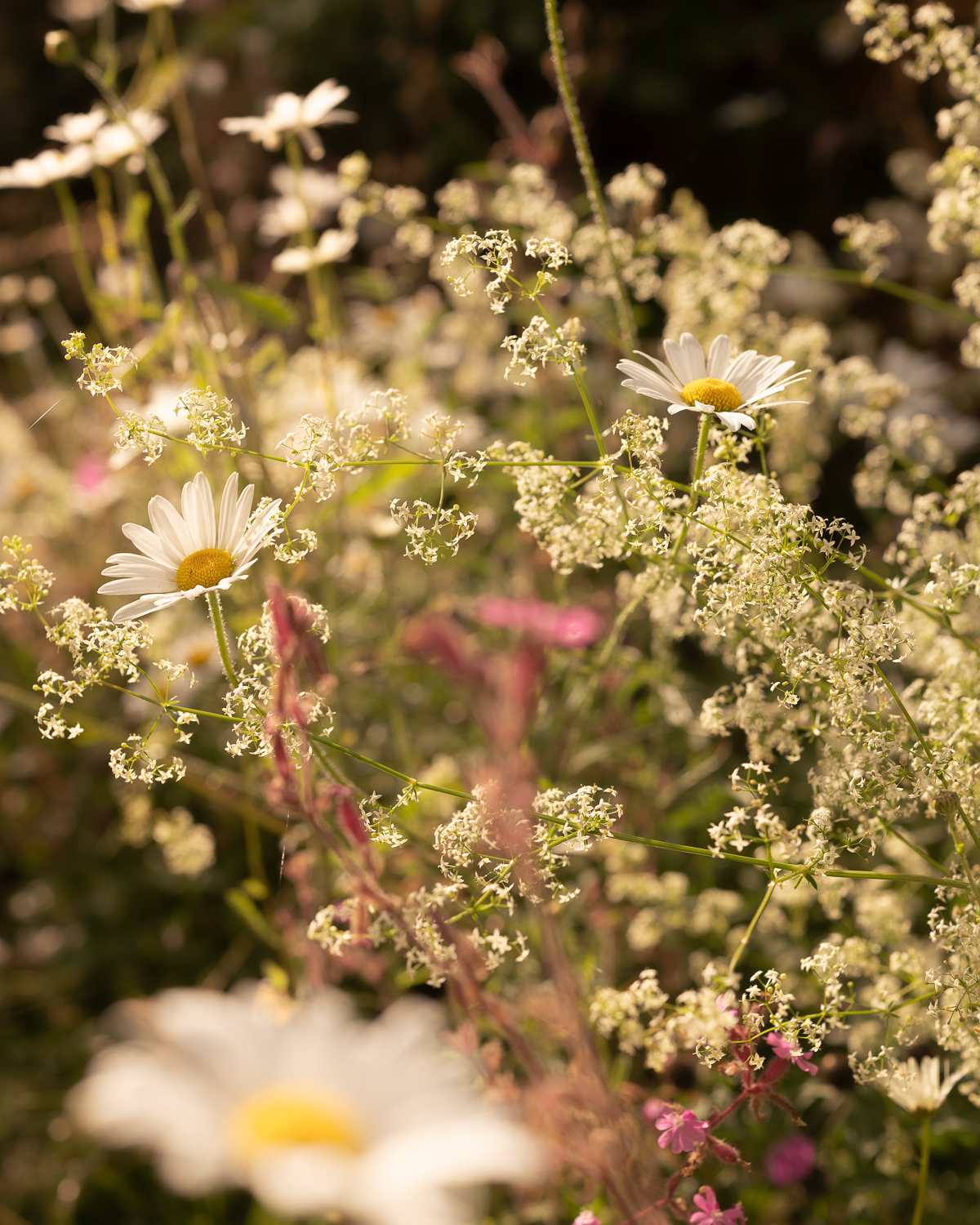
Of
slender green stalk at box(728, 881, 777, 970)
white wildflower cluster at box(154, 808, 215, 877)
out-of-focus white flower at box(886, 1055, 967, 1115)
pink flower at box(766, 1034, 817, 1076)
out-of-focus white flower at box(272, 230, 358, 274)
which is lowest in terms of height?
out-of-focus white flower at box(886, 1055, 967, 1115)

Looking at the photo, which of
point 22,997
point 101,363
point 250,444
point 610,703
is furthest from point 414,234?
point 22,997

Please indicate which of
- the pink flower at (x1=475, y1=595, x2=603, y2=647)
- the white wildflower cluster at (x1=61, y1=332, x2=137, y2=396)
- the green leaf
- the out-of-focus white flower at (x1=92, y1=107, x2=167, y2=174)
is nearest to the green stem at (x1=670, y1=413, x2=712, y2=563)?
the pink flower at (x1=475, y1=595, x2=603, y2=647)

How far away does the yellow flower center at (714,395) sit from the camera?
23.2 inches

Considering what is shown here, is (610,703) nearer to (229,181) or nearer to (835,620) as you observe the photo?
(835,620)

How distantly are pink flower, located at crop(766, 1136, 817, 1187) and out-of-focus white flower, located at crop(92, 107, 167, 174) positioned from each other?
3.57ft

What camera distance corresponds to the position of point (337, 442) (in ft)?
2.05

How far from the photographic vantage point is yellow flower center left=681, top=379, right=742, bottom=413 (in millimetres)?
590

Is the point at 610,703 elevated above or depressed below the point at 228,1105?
above

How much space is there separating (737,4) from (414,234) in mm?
1866

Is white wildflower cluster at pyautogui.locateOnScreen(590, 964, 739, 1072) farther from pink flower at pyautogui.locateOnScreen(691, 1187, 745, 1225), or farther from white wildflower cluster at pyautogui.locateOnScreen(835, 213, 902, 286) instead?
white wildflower cluster at pyautogui.locateOnScreen(835, 213, 902, 286)

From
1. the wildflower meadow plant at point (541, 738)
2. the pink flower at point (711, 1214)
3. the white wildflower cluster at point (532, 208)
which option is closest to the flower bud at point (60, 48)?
the wildflower meadow plant at point (541, 738)

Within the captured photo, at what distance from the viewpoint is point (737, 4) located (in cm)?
232

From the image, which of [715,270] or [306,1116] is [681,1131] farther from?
[715,270]

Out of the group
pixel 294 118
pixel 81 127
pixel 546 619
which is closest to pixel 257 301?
pixel 294 118
